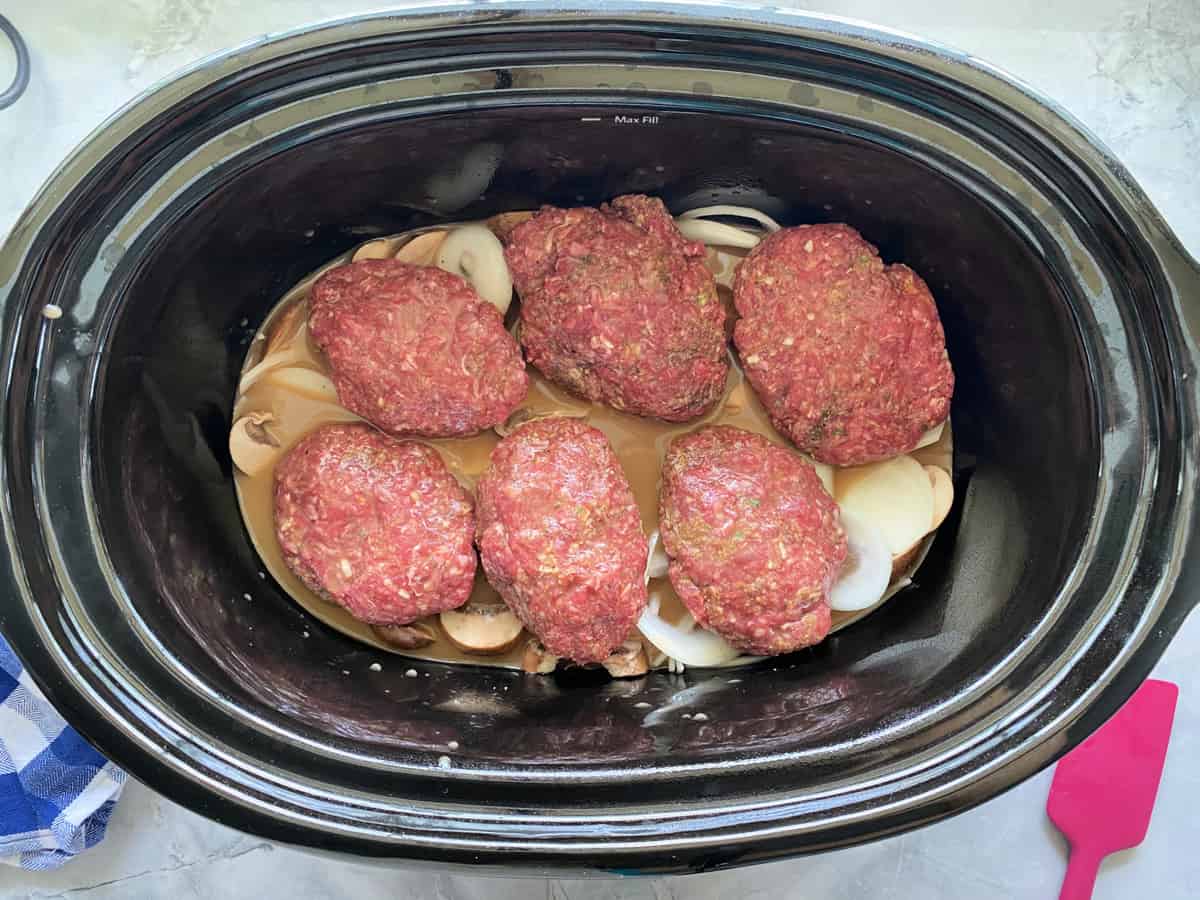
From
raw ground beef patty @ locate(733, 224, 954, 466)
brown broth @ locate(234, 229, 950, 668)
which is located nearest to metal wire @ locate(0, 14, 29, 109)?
brown broth @ locate(234, 229, 950, 668)

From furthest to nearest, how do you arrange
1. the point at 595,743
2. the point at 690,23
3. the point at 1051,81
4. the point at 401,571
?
the point at 1051,81
the point at 401,571
the point at 595,743
the point at 690,23

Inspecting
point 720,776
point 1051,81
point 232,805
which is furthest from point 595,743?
point 1051,81

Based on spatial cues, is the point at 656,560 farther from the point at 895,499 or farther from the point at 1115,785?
the point at 1115,785

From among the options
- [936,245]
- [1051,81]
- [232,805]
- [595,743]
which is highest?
[1051,81]

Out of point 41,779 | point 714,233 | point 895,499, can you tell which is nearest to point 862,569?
point 895,499

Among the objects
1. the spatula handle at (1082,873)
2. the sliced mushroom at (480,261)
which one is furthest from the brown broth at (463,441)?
the spatula handle at (1082,873)

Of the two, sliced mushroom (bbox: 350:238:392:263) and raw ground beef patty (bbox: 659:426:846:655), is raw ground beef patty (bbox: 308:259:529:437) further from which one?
raw ground beef patty (bbox: 659:426:846:655)

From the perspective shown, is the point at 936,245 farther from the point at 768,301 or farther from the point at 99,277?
the point at 99,277

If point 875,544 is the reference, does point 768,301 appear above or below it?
above
